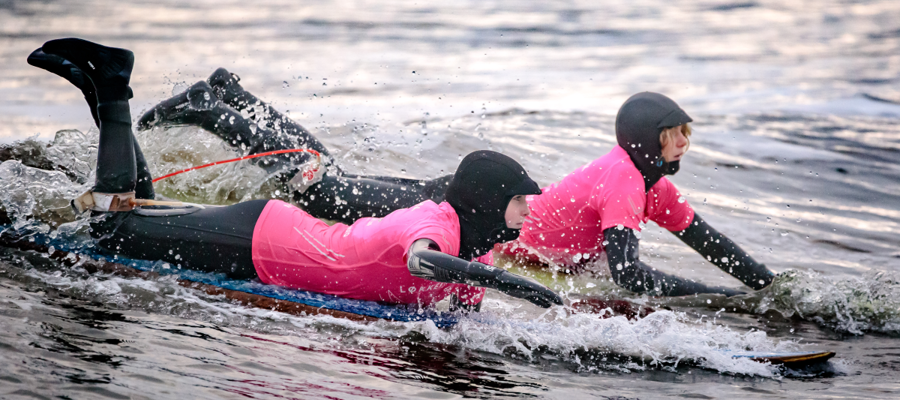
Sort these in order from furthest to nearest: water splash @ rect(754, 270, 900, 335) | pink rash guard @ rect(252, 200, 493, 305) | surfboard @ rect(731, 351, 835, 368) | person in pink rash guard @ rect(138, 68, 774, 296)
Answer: water splash @ rect(754, 270, 900, 335), person in pink rash guard @ rect(138, 68, 774, 296), surfboard @ rect(731, 351, 835, 368), pink rash guard @ rect(252, 200, 493, 305)

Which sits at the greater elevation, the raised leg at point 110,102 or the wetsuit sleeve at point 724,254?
the raised leg at point 110,102

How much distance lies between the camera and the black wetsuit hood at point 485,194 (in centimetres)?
363

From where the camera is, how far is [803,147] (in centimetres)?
1049

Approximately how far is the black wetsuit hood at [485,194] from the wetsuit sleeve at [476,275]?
→ 1.20ft

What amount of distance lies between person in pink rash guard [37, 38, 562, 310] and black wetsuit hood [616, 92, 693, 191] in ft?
3.72

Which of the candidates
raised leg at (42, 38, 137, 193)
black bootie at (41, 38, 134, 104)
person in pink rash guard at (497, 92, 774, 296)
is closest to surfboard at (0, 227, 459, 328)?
raised leg at (42, 38, 137, 193)

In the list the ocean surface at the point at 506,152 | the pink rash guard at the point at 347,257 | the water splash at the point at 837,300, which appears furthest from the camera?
the water splash at the point at 837,300

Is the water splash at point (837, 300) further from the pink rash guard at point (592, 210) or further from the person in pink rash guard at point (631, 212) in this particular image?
the pink rash guard at point (592, 210)

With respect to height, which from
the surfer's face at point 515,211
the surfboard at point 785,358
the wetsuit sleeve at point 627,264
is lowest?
the surfboard at point 785,358

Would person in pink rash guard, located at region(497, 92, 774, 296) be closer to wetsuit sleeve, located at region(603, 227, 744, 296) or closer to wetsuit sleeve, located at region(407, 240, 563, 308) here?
wetsuit sleeve, located at region(603, 227, 744, 296)

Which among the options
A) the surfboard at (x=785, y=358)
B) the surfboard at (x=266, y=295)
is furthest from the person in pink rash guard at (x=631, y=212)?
the surfboard at (x=266, y=295)

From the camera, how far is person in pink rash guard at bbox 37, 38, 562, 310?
3713 millimetres

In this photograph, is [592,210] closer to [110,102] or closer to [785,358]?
[785,358]

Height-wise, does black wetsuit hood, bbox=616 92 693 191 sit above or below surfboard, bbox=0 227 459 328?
above
